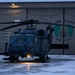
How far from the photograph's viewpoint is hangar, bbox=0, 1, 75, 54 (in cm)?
2912

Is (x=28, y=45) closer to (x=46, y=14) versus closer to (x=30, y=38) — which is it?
(x=30, y=38)

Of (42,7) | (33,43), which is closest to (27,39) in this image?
(33,43)

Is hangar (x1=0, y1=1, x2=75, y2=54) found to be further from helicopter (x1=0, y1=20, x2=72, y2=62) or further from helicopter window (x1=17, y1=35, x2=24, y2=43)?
helicopter window (x1=17, y1=35, x2=24, y2=43)

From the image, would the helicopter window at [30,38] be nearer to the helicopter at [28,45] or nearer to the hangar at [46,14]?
the helicopter at [28,45]

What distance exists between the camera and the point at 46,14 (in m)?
29.4

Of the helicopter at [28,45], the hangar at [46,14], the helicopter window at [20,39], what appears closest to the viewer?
the helicopter at [28,45]

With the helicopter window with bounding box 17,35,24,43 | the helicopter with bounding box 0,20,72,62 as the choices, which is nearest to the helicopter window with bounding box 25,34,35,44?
the helicopter with bounding box 0,20,72,62

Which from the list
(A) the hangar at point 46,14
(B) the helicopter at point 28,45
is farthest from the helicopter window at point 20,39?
(A) the hangar at point 46,14

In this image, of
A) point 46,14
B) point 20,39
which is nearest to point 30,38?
point 20,39

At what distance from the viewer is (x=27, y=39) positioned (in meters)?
20.7

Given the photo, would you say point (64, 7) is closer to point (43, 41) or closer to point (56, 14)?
point (56, 14)

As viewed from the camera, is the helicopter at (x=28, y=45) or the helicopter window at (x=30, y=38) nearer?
the helicopter at (x=28, y=45)

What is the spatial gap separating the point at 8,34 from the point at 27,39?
31.2 ft

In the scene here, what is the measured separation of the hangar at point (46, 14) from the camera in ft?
95.6
